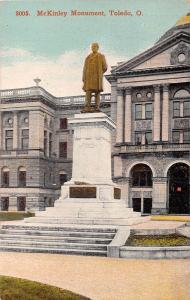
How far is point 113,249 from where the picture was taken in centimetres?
1371

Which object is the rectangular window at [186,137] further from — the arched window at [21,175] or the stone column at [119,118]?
the arched window at [21,175]

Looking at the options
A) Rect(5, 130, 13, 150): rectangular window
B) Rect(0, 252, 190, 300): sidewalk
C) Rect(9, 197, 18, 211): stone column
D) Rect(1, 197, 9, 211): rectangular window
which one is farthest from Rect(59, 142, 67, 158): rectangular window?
Rect(0, 252, 190, 300): sidewalk

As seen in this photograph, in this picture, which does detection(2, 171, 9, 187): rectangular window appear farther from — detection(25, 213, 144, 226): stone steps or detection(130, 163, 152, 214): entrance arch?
detection(25, 213, 144, 226): stone steps

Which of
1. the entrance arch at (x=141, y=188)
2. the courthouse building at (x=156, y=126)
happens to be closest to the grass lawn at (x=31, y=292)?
the courthouse building at (x=156, y=126)

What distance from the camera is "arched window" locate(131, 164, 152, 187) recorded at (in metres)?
41.9

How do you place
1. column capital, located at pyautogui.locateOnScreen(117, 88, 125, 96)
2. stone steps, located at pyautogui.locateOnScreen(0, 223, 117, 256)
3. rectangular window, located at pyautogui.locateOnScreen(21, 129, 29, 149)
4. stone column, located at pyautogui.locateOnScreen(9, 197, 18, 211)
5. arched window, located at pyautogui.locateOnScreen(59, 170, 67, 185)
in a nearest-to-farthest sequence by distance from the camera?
stone steps, located at pyautogui.locateOnScreen(0, 223, 117, 256), column capital, located at pyautogui.locateOnScreen(117, 88, 125, 96), stone column, located at pyautogui.locateOnScreen(9, 197, 18, 211), rectangular window, located at pyautogui.locateOnScreen(21, 129, 29, 149), arched window, located at pyautogui.locateOnScreen(59, 170, 67, 185)

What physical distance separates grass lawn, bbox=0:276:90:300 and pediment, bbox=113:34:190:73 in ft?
106

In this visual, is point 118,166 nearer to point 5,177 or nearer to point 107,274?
point 5,177

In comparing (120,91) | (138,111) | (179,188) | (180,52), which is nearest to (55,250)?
(179,188)

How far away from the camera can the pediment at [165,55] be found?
39.1 m

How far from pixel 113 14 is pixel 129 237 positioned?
660 cm

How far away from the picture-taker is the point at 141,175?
4238 centimetres

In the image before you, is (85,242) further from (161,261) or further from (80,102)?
(80,102)

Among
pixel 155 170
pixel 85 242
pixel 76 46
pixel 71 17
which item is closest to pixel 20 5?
pixel 71 17
